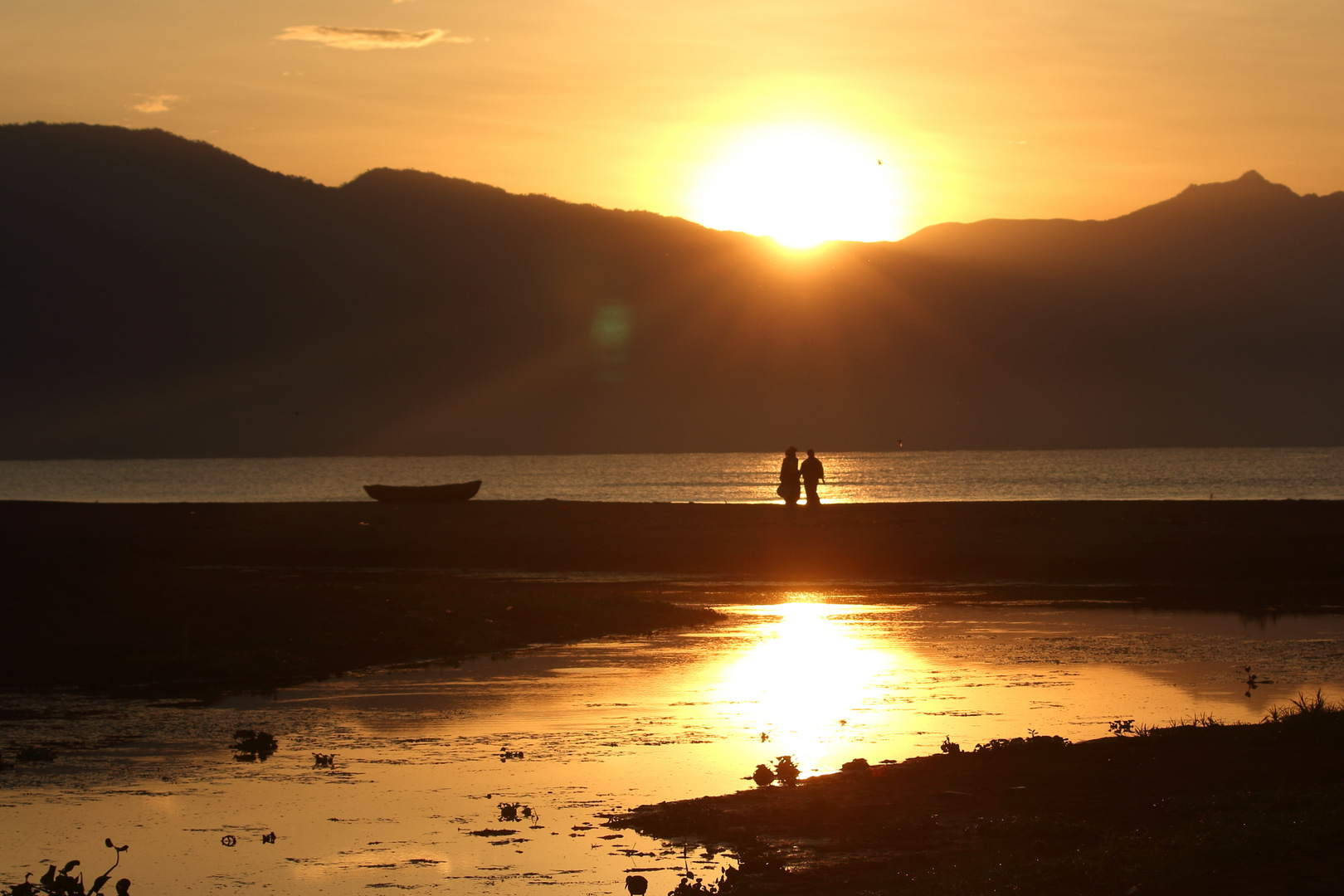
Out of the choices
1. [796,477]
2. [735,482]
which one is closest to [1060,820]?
[796,477]

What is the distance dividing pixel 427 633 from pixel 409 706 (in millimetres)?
5956

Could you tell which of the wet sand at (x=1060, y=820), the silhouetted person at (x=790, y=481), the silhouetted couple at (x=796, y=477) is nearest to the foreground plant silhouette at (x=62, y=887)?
the wet sand at (x=1060, y=820)

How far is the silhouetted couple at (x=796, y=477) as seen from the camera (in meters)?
39.2

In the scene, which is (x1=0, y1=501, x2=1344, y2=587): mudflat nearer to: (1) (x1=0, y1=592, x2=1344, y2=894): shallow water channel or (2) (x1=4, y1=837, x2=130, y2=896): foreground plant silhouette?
(1) (x1=0, y1=592, x2=1344, y2=894): shallow water channel

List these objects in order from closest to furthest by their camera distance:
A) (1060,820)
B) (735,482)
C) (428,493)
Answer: (1060,820), (428,493), (735,482)

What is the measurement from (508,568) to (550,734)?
75.9ft

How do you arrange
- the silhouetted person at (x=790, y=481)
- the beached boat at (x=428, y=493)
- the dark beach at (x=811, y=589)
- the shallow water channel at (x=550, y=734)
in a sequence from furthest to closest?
the beached boat at (x=428, y=493)
the silhouetted person at (x=790, y=481)
the shallow water channel at (x=550, y=734)
the dark beach at (x=811, y=589)

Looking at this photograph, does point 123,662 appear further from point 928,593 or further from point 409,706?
point 928,593

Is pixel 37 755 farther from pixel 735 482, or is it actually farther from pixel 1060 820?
pixel 735 482

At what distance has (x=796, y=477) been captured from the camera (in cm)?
4072

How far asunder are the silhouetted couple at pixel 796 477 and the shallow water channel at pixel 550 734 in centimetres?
1605

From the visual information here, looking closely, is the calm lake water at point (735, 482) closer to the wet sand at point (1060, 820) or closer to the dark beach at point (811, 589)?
the dark beach at point (811, 589)

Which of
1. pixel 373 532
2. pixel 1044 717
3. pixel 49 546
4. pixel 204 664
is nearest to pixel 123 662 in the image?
pixel 204 664

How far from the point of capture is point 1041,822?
9.63m
